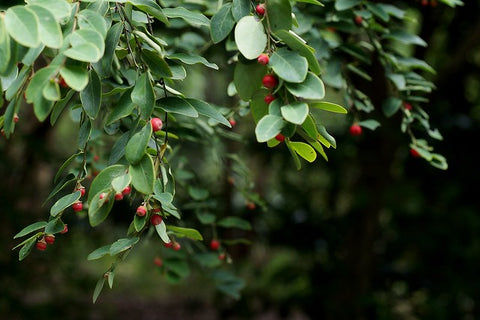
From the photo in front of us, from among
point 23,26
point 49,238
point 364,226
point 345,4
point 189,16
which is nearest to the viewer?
point 23,26

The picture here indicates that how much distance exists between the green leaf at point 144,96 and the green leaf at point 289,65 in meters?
0.20

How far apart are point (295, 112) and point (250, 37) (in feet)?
0.51

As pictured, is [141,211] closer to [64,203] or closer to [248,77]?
[64,203]

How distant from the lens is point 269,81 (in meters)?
0.86

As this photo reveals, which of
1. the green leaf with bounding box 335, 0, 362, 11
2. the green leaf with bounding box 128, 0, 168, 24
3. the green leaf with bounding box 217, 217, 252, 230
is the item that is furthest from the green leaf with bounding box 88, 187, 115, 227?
the green leaf with bounding box 217, 217, 252, 230

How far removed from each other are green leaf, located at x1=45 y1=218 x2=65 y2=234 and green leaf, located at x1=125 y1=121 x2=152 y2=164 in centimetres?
21

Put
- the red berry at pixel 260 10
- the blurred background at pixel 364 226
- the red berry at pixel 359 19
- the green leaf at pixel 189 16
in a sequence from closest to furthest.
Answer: the red berry at pixel 260 10, the green leaf at pixel 189 16, the red berry at pixel 359 19, the blurred background at pixel 364 226

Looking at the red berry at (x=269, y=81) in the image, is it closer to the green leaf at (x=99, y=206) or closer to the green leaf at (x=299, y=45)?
the green leaf at (x=299, y=45)

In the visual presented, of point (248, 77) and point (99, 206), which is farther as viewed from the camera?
point (248, 77)

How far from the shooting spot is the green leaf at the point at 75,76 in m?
0.72

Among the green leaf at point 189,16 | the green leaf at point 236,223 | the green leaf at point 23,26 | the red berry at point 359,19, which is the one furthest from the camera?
the green leaf at point 236,223

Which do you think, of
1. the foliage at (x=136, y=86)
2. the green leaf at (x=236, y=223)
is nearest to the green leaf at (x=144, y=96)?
the foliage at (x=136, y=86)

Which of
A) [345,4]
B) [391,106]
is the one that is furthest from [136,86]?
[391,106]

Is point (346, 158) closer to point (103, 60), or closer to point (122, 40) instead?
point (122, 40)
